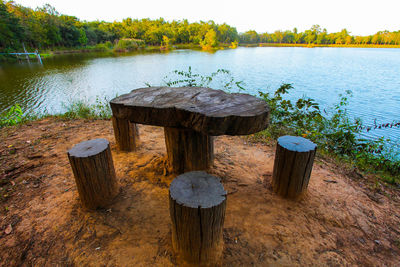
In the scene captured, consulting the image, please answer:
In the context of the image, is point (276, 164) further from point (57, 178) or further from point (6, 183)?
point (6, 183)

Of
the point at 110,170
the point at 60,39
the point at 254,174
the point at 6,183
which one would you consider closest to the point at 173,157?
the point at 110,170

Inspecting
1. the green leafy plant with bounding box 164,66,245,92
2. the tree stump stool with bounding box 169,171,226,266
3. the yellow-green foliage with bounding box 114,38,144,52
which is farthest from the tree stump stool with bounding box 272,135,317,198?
the yellow-green foliage with bounding box 114,38,144,52

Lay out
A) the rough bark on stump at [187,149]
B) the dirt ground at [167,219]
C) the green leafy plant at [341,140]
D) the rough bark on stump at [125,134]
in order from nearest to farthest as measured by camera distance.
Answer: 1. the dirt ground at [167,219]
2. the rough bark on stump at [187,149]
3. the rough bark on stump at [125,134]
4. the green leafy plant at [341,140]

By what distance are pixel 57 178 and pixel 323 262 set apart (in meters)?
2.79

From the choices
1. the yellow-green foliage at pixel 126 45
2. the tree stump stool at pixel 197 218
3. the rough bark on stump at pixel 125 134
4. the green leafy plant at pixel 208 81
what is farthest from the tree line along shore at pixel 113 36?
the tree stump stool at pixel 197 218

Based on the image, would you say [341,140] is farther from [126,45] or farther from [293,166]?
[126,45]

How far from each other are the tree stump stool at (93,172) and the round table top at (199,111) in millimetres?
416

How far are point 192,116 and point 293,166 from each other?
111cm

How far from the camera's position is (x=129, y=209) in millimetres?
1809

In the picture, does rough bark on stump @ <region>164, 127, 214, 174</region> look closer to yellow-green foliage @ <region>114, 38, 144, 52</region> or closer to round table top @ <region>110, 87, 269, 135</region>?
round table top @ <region>110, 87, 269, 135</region>

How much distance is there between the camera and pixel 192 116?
152 cm

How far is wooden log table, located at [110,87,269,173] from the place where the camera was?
1420 millimetres

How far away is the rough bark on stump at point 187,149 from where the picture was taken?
2.04 metres

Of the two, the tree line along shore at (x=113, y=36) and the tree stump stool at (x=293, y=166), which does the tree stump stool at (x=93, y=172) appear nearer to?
the tree stump stool at (x=293, y=166)
